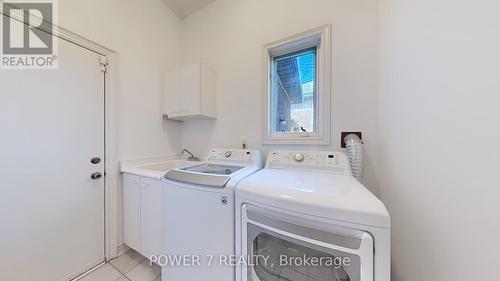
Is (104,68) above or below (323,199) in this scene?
above

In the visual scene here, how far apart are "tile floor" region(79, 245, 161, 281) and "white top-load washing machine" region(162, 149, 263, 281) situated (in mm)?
363

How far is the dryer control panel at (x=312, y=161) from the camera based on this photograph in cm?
125

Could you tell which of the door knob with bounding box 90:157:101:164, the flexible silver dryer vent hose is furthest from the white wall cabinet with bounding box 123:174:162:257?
the flexible silver dryer vent hose

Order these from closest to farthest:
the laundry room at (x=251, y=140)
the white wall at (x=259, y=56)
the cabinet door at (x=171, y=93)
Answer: the laundry room at (x=251, y=140)
the white wall at (x=259, y=56)
the cabinet door at (x=171, y=93)

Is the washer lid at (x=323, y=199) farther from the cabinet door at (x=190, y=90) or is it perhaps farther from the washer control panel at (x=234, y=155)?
the cabinet door at (x=190, y=90)

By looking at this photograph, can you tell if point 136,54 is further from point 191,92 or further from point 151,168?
point 151,168

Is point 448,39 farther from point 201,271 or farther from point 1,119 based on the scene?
point 1,119

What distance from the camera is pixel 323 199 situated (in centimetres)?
74

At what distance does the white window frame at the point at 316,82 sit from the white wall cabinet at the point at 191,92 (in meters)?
0.68

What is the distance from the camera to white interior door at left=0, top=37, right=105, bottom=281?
1120 mm

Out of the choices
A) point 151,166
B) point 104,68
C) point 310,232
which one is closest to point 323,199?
point 310,232

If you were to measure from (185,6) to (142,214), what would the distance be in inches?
102

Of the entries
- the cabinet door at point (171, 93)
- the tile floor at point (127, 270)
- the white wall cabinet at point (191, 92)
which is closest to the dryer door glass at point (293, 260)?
the tile floor at point (127, 270)

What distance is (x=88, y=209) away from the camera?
1.51m
